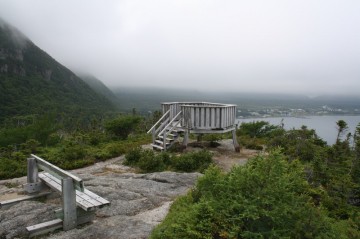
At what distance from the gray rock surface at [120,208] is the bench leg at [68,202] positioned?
0.17 m

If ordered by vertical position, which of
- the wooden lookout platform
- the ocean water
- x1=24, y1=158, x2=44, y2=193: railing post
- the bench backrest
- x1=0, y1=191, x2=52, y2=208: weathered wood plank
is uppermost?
the wooden lookout platform

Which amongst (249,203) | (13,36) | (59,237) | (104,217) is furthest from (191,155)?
(13,36)

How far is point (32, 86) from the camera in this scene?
15762 cm

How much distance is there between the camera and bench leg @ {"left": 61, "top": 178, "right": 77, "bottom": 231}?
6.15 metres

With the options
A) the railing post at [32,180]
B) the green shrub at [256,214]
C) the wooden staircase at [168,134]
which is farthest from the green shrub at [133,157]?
the green shrub at [256,214]

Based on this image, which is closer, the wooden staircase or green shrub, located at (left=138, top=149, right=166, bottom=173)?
green shrub, located at (left=138, top=149, right=166, bottom=173)

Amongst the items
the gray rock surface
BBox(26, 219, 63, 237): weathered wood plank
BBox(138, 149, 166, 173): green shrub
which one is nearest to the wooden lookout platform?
BBox(138, 149, 166, 173): green shrub

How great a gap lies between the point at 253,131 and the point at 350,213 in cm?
1563

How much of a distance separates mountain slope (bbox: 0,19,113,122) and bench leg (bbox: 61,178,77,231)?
119423 millimetres

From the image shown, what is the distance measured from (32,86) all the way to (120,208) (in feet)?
555

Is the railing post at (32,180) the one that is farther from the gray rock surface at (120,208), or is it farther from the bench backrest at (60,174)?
the gray rock surface at (120,208)

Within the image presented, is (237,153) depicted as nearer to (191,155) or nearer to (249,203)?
(191,155)

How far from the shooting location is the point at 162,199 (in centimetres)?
799

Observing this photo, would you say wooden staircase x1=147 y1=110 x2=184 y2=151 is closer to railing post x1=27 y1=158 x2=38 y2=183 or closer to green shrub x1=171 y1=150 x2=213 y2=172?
green shrub x1=171 y1=150 x2=213 y2=172
